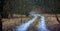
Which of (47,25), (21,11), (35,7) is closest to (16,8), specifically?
(21,11)

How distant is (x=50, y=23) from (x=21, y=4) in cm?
50

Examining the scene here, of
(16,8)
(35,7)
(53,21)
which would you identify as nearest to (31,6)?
(35,7)

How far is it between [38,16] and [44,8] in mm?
149

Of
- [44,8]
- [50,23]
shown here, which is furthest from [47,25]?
[44,8]

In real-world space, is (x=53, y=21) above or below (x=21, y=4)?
below

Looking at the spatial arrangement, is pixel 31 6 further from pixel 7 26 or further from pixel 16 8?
pixel 7 26

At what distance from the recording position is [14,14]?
100 inches

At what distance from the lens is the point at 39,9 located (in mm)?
2562

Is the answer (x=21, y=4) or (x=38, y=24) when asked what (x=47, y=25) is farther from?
(x=21, y=4)

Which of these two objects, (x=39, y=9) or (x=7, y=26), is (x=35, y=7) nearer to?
(x=39, y=9)

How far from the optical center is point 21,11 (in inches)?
100

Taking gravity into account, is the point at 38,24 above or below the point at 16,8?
below

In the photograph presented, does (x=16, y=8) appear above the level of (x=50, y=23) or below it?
above

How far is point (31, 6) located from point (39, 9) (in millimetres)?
123
